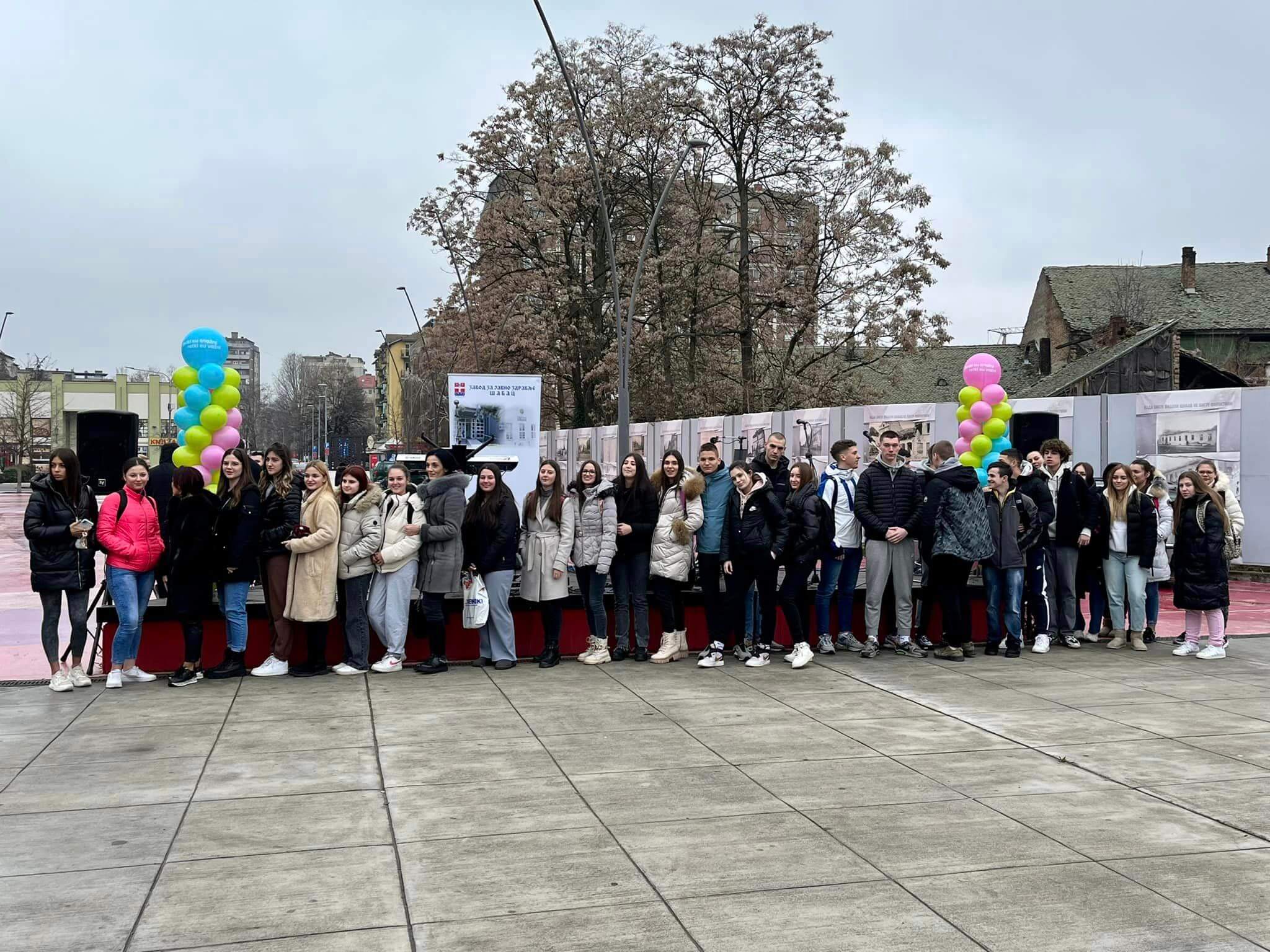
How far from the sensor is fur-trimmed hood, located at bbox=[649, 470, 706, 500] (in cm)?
1073

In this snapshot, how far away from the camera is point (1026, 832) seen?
5656 millimetres

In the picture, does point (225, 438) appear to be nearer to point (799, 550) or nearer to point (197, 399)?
point (197, 399)

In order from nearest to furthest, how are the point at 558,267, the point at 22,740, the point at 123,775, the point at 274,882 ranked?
1. the point at 274,882
2. the point at 123,775
3. the point at 22,740
4. the point at 558,267

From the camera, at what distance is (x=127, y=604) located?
9.44 meters

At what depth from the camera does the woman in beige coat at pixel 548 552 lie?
1057cm

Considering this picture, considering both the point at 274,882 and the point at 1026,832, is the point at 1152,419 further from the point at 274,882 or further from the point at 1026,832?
the point at 274,882

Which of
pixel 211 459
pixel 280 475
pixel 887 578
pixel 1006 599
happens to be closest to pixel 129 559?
pixel 280 475

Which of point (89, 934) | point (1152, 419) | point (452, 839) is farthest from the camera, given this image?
point (1152, 419)

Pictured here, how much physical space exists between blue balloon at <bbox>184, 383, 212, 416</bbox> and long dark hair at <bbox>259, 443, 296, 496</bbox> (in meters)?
4.67

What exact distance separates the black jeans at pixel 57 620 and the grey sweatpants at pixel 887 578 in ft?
21.2

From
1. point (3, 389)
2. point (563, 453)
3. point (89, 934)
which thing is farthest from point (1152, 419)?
point (3, 389)

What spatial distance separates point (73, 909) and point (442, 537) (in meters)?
5.65

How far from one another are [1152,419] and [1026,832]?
14.4 metres

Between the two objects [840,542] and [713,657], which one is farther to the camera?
[840,542]
